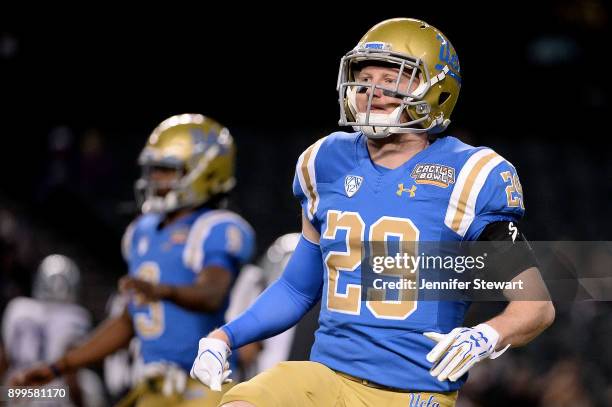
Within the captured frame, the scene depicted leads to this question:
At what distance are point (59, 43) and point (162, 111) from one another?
5.09 ft

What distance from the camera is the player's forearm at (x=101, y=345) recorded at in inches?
213

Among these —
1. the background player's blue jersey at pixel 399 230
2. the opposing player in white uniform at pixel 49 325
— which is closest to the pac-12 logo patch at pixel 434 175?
the background player's blue jersey at pixel 399 230

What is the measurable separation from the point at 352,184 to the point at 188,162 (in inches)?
94.8

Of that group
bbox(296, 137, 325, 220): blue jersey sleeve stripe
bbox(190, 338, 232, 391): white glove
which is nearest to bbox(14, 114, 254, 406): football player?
bbox(296, 137, 325, 220): blue jersey sleeve stripe

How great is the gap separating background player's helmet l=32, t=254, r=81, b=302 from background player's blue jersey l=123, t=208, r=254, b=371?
13.2 feet

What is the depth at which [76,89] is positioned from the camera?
507 inches

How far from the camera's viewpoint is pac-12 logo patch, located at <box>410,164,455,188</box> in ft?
11.2

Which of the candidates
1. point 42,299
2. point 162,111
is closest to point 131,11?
point 162,111

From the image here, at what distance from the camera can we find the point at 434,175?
3432 mm

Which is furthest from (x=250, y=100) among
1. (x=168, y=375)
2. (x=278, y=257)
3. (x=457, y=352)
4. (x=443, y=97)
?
(x=457, y=352)

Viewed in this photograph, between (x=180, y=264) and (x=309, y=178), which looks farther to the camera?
(x=180, y=264)

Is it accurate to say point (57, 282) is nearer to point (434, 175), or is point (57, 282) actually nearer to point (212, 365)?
point (212, 365)

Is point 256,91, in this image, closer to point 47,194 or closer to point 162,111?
point 162,111

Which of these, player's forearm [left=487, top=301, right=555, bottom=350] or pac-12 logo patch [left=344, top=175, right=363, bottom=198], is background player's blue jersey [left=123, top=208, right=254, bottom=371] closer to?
pac-12 logo patch [left=344, top=175, right=363, bottom=198]
